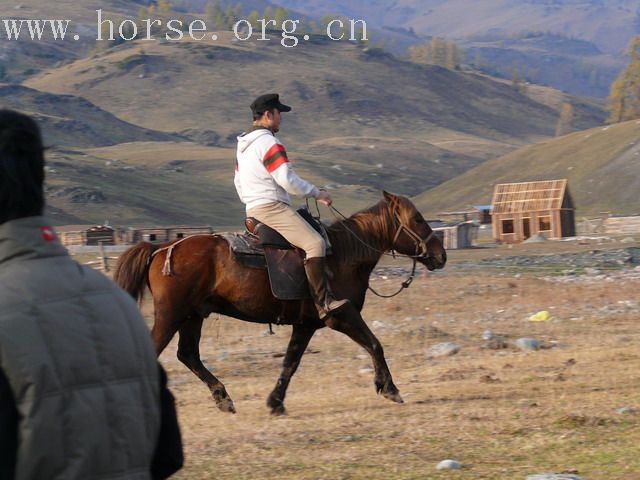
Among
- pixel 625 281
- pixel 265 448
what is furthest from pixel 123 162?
pixel 265 448

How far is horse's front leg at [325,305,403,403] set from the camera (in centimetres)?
1212

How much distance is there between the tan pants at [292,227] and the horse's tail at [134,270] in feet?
3.78

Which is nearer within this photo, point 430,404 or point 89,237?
point 430,404

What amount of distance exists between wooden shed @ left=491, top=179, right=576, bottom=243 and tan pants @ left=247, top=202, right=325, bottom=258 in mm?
49932

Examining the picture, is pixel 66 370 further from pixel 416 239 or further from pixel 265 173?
pixel 416 239

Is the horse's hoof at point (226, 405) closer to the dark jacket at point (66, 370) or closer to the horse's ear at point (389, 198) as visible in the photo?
the horse's ear at point (389, 198)

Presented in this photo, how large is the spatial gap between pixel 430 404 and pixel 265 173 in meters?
2.66

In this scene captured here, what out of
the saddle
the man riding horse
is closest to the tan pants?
the man riding horse

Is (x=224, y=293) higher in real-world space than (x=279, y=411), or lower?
higher

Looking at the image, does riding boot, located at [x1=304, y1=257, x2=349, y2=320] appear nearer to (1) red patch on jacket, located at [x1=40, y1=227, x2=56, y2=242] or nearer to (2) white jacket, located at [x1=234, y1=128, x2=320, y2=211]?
(2) white jacket, located at [x1=234, y1=128, x2=320, y2=211]

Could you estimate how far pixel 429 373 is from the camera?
14258mm

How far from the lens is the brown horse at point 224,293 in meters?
12.1

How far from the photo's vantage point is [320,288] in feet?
40.0

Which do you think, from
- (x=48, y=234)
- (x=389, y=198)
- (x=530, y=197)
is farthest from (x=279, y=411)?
(x=530, y=197)
